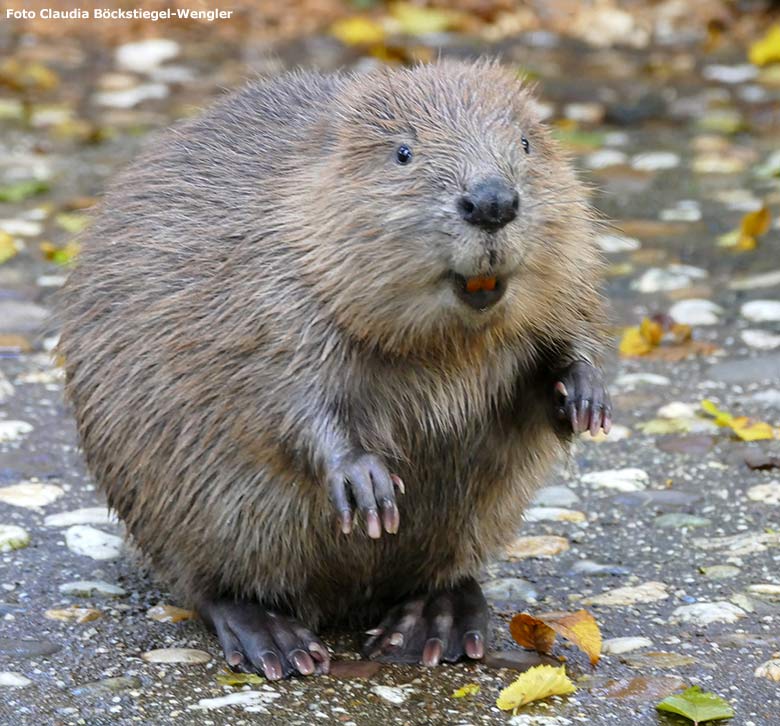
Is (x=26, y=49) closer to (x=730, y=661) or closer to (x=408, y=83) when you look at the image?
(x=408, y=83)

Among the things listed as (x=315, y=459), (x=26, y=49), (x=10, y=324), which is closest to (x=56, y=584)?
(x=315, y=459)

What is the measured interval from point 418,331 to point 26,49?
6.76m

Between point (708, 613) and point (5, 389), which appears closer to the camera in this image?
point (708, 613)

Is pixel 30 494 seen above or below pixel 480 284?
below

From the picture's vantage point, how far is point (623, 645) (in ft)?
11.8

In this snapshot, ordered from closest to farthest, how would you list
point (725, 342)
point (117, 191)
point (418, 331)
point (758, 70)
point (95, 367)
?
point (418, 331) < point (95, 367) < point (117, 191) < point (725, 342) < point (758, 70)

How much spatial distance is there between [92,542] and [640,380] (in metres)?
2.04

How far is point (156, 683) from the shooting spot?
342cm

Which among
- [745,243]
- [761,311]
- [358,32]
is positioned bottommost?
[761,311]

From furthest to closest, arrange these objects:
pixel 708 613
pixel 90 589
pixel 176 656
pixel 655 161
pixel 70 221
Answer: pixel 655 161
pixel 70 221
pixel 90 589
pixel 708 613
pixel 176 656

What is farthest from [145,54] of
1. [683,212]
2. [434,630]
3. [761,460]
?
[434,630]

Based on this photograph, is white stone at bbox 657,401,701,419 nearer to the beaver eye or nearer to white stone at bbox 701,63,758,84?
the beaver eye

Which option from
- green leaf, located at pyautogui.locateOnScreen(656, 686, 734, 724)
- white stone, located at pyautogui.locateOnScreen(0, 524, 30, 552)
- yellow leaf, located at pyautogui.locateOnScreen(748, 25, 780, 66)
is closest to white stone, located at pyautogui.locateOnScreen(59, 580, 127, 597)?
white stone, located at pyautogui.locateOnScreen(0, 524, 30, 552)

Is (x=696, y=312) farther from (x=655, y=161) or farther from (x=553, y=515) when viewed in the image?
(x=655, y=161)
